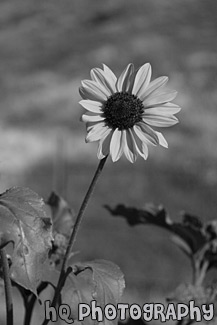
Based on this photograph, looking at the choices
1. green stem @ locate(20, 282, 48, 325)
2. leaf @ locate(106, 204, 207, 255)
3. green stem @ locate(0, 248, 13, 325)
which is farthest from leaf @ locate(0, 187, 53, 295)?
leaf @ locate(106, 204, 207, 255)

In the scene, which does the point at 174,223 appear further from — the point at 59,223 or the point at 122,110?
the point at 122,110

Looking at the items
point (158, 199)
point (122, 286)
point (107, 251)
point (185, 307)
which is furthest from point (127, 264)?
point (122, 286)

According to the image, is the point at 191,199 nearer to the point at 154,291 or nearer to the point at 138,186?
the point at 138,186

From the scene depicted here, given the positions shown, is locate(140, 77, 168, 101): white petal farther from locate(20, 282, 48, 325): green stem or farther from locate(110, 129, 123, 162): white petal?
locate(20, 282, 48, 325): green stem

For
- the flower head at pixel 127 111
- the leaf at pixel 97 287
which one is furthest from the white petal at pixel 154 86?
the leaf at pixel 97 287

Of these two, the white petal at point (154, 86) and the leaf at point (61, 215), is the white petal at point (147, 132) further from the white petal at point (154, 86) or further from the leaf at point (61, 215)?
the leaf at point (61, 215)

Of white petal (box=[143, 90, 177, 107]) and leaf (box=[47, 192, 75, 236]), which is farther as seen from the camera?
leaf (box=[47, 192, 75, 236])

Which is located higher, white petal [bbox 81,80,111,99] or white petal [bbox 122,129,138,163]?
white petal [bbox 81,80,111,99]
